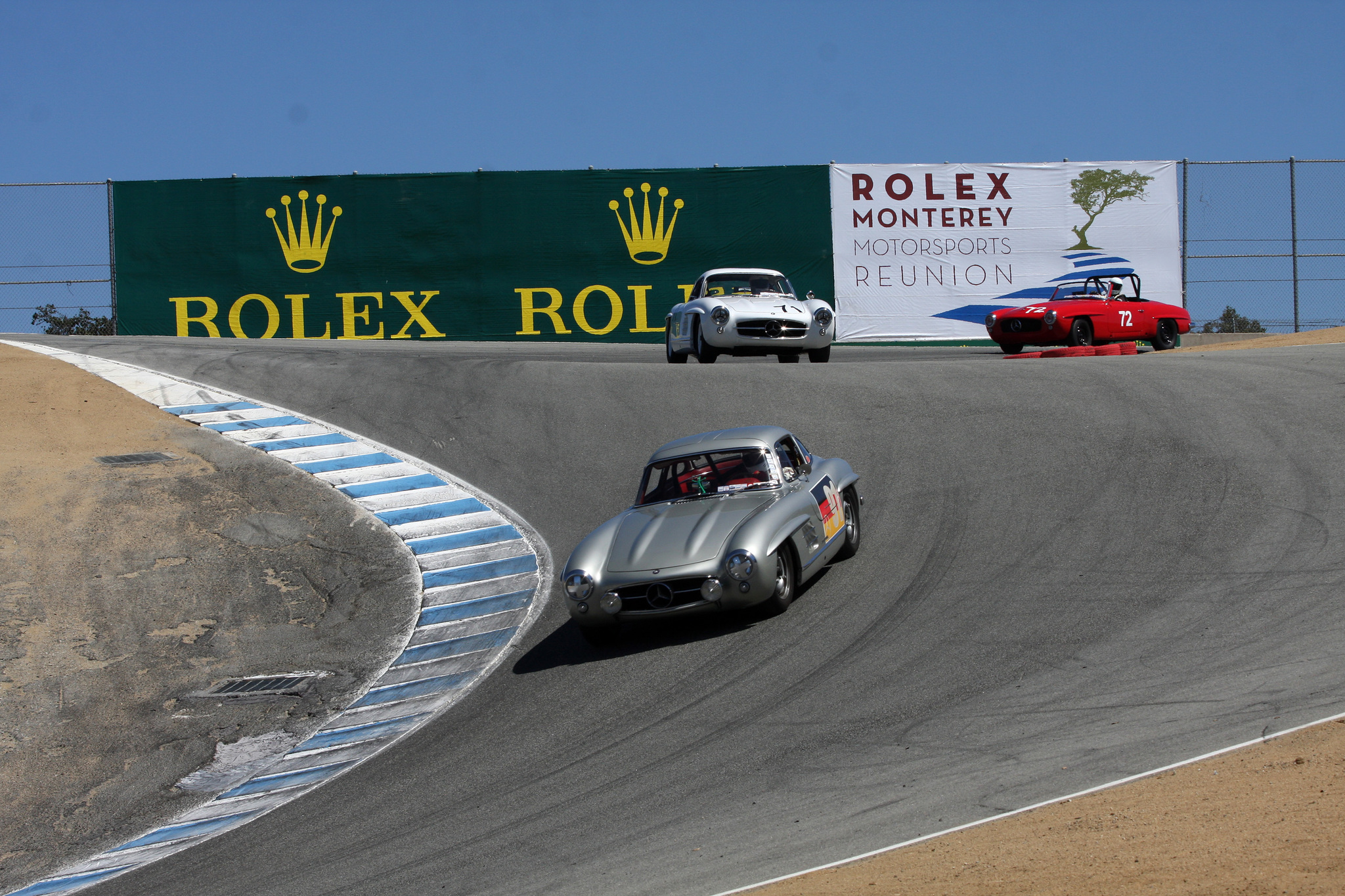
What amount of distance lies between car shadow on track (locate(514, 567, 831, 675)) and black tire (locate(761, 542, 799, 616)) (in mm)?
78

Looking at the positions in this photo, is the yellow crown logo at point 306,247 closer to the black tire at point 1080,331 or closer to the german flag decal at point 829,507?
the black tire at point 1080,331

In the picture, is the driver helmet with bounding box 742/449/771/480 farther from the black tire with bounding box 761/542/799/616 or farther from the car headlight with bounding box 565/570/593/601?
the car headlight with bounding box 565/570/593/601

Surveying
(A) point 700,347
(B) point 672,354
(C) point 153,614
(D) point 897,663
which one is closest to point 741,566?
(D) point 897,663

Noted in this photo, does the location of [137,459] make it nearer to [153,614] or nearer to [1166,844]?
[153,614]

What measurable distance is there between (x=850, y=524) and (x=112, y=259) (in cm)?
1893

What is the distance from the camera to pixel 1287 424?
35.3 feet

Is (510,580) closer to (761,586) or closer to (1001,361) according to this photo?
(761,586)

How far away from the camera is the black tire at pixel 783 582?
7816mm

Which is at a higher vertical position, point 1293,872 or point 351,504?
point 351,504

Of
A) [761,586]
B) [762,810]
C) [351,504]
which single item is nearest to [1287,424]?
[761,586]

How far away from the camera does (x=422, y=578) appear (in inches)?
383

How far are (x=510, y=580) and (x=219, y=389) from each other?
7.02m

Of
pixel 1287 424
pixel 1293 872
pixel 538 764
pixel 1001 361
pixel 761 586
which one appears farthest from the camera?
pixel 1001 361

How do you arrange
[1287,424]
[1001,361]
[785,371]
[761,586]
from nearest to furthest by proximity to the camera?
1. [761,586]
2. [1287,424]
3. [785,371]
4. [1001,361]
